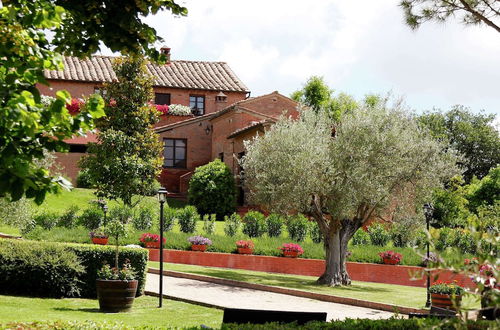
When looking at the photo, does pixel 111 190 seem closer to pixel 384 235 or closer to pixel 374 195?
pixel 384 235

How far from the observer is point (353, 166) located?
22156 millimetres

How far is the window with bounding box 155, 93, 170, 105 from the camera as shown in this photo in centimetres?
5034

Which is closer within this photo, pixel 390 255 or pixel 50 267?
pixel 50 267

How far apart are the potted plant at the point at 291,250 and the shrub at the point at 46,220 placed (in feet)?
29.9

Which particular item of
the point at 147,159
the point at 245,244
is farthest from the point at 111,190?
the point at 245,244

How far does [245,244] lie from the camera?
27078 mm

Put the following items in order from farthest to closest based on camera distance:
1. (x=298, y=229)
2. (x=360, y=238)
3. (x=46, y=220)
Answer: (x=360, y=238), (x=298, y=229), (x=46, y=220)

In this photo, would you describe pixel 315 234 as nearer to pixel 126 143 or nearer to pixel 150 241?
pixel 150 241

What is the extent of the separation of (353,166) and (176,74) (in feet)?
104

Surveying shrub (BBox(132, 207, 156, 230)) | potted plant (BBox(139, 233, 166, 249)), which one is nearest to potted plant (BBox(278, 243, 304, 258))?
potted plant (BBox(139, 233, 166, 249))

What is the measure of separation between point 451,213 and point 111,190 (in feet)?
68.7

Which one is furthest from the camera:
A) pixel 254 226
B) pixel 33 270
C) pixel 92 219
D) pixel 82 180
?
pixel 82 180

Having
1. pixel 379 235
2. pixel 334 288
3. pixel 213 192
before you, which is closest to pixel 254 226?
pixel 379 235

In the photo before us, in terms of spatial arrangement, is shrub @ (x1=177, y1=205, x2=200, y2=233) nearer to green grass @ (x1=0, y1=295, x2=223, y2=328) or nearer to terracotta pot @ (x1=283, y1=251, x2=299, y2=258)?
terracotta pot @ (x1=283, y1=251, x2=299, y2=258)
